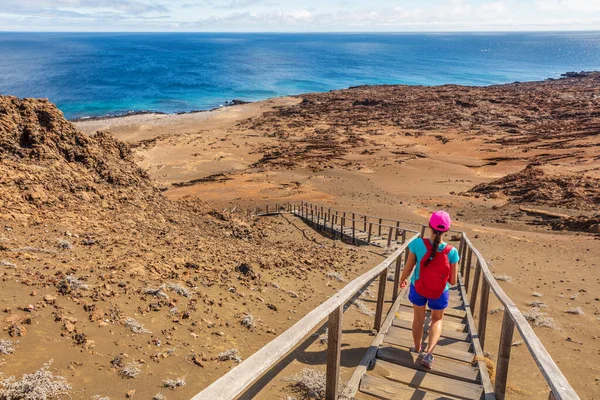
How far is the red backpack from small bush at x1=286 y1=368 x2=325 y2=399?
169 centimetres

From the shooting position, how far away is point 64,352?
174 inches

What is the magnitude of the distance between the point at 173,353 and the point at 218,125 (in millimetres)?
50308

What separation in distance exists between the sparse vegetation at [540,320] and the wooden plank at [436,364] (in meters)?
4.22

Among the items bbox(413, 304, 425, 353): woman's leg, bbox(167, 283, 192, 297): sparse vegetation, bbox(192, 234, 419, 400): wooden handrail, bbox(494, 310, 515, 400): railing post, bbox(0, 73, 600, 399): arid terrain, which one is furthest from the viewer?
bbox(167, 283, 192, 297): sparse vegetation

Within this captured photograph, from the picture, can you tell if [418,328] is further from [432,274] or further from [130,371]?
[130,371]

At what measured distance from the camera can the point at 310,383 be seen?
4.66 metres

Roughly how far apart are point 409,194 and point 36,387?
24162mm

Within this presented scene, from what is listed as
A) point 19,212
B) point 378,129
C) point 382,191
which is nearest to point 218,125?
point 378,129

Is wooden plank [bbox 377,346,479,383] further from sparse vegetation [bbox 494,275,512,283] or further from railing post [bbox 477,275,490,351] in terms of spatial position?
sparse vegetation [bbox 494,275,512,283]

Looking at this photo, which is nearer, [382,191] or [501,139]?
[382,191]

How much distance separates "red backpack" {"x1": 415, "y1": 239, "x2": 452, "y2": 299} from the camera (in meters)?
4.88

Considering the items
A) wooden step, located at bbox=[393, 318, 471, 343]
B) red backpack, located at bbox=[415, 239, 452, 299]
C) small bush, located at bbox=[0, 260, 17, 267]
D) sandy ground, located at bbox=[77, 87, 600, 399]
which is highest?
red backpack, located at bbox=[415, 239, 452, 299]

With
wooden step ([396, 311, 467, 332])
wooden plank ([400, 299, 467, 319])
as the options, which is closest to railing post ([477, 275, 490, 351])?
wooden step ([396, 311, 467, 332])

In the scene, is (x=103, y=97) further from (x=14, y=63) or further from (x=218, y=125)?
(x=14, y=63)
